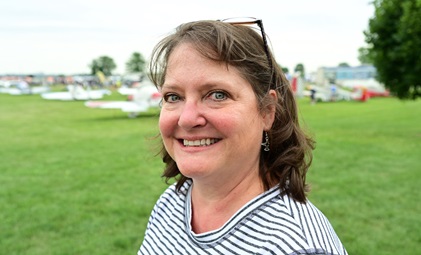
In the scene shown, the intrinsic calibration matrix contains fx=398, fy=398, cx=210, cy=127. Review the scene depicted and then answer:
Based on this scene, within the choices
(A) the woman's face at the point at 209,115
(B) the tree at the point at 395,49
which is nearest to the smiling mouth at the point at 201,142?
(A) the woman's face at the point at 209,115

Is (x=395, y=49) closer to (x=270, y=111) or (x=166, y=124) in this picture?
(x=270, y=111)

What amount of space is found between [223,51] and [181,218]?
69cm

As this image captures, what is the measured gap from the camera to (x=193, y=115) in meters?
1.26

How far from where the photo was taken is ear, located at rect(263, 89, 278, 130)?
1.39 meters

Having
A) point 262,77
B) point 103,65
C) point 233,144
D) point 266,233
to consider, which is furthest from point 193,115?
point 103,65

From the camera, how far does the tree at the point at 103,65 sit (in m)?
109

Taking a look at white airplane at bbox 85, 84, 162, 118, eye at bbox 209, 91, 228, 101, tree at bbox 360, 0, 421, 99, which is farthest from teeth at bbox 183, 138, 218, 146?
white airplane at bbox 85, 84, 162, 118

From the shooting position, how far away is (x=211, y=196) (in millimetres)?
1475

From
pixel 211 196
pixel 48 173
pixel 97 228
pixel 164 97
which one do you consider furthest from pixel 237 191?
pixel 48 173

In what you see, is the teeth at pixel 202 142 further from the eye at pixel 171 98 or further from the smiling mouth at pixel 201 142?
the eye at pixel 171 98

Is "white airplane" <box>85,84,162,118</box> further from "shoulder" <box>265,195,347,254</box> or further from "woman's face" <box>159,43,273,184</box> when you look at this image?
"shoulder" <box>265,195,347,254</box>

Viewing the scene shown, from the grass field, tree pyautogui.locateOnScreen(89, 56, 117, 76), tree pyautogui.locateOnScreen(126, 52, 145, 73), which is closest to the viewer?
the grass field

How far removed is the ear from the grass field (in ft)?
1.24

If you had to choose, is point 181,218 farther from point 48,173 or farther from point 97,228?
point 48,173
